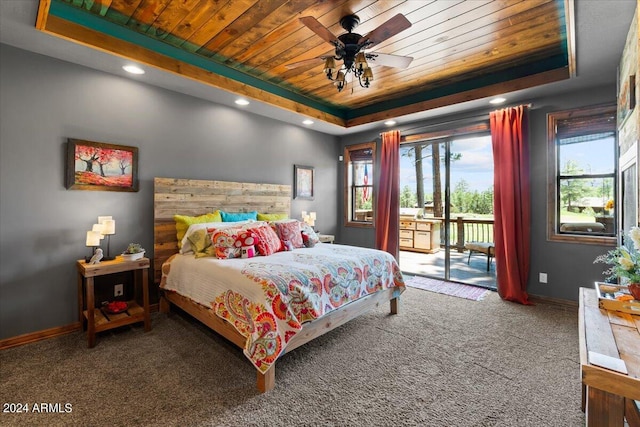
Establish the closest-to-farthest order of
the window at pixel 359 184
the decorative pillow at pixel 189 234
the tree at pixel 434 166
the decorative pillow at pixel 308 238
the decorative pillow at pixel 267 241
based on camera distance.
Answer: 1. the decorative pillow at pixel 267 241
2. the decorative pillow at pixel 189 234
3. the decorative pillow at pixel 308 238
4. the tree at pixel 434 166
5. the window at pixel 359 184

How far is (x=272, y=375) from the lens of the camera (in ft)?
6.56

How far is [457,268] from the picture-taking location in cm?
488

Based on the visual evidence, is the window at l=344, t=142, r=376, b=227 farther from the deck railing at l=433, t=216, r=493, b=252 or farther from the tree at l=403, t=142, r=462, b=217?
the deck railing at l=433, t=216, r=493, b=252

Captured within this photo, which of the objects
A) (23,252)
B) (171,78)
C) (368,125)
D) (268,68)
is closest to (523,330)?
(368,125)

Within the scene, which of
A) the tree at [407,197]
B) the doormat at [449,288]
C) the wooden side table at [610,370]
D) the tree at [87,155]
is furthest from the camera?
the tree at [407,197]

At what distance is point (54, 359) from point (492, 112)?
5.42m

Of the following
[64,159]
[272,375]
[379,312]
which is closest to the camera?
[272,375]

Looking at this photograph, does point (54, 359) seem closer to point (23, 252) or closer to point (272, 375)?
point (23, 252)

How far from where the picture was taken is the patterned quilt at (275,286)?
1.99 m

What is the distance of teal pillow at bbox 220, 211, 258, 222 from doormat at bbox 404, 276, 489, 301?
2.52 m

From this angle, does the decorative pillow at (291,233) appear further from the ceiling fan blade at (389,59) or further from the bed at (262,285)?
the ceiling fan blade at (389,59)

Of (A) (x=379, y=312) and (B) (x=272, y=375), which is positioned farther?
(A) (x=379, y=312)

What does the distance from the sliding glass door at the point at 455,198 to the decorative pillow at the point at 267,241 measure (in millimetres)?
2780

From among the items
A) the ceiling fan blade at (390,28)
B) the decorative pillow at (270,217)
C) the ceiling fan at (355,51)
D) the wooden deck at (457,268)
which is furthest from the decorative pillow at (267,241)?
the wooden deck at (457,268)
